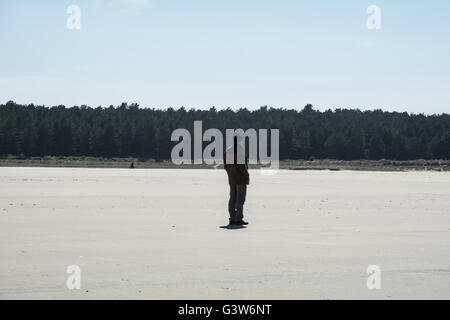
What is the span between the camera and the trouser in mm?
17578

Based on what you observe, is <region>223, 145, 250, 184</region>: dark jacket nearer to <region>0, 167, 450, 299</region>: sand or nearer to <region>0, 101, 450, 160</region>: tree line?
<region>0, 167, 450, 299</region>: sand

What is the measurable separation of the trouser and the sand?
35cm

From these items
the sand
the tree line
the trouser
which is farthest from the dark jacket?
the tree line

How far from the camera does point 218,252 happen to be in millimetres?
12477

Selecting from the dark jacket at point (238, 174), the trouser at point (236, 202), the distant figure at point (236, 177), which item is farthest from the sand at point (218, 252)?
the dark jacket at point (238, 174)

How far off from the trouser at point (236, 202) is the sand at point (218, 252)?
0.35 meters

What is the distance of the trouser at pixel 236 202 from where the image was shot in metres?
17.6

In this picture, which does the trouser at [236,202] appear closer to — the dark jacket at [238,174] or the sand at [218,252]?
the dark jacket at [238,174]

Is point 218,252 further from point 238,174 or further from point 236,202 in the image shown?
point 238,174

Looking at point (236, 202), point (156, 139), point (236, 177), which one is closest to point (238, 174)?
point (236, 177)

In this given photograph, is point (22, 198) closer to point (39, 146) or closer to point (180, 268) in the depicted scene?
point (180, 268)

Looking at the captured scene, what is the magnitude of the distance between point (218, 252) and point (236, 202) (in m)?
5.71

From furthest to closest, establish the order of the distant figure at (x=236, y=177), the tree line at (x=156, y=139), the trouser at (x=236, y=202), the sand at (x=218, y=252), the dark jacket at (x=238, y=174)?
the tree line at (x=156, y=139), the dark jacket at (x=238, y=174), the distant figure at (x=236, y=177), the trouser at (x=236, y=202), the sand at (x=218, y=252)

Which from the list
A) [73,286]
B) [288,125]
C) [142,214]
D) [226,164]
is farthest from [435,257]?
[288,125]
